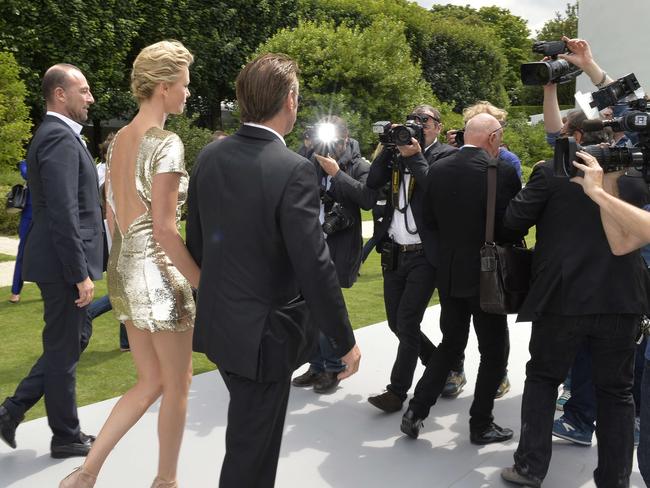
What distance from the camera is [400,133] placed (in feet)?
14.6

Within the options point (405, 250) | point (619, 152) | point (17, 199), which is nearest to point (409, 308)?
point (405, 250)

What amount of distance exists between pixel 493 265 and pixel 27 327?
507 cm

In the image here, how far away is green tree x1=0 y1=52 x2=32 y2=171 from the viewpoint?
1520cm

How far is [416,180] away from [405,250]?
47 centimetres

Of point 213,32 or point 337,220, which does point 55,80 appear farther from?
point 213,32

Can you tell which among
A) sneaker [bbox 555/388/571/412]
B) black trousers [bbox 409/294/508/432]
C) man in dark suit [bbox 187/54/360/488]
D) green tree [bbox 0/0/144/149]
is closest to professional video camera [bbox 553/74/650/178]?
man in dark suit [bbox 187/54/360/488]

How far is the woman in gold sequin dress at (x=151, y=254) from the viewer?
120 inches

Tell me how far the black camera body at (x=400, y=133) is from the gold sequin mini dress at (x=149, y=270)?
1.69 m

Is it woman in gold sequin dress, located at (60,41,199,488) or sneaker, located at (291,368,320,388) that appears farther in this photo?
sneaker, located at (291,368,320,388)

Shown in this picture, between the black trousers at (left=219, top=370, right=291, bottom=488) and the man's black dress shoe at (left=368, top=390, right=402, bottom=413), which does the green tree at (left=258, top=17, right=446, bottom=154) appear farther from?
the black trousers at (left=219, top=370, right=291, bottom=488)

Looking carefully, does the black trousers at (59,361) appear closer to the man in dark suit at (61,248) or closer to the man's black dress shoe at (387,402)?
the man in dark suit at (61,248)

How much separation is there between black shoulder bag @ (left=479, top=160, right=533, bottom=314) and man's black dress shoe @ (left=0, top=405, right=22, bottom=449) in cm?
265

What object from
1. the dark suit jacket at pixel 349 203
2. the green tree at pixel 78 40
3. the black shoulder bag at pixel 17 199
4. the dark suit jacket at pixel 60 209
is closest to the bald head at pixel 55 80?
the dark suit jacket at pixel 60 209

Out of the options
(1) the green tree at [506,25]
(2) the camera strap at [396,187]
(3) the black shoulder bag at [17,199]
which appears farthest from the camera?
(1) the green tree at [506,25]
